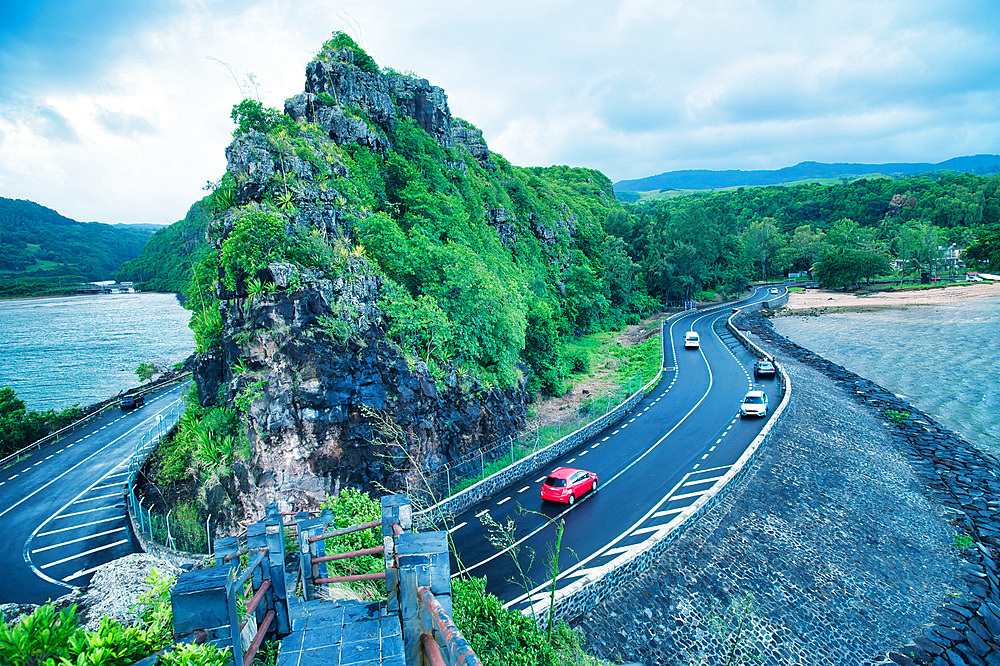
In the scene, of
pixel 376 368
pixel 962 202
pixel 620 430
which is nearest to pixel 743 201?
pixel 962 202

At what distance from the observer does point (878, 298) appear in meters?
84.5

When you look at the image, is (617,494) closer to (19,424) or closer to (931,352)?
(19,424)

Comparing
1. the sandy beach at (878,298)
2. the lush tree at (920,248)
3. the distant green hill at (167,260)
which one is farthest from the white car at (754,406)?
the lush tree at (920,248)

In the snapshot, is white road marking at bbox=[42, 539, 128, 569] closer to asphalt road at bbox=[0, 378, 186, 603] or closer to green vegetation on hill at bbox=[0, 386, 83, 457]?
asphalt road at bbox=[0, 378, 186, 603]

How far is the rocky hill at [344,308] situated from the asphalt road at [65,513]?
3983mm

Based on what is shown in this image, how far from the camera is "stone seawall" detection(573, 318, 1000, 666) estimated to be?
13773 millimetres

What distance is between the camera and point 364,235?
23.8 meters

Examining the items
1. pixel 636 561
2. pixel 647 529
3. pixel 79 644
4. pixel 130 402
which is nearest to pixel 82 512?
pixel 130 402

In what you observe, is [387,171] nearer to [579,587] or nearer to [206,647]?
[579,587]

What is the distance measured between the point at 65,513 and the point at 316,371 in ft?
38.1

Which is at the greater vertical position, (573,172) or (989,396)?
(573,172)

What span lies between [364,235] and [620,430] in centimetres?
1663

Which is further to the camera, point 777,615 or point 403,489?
point 403,489

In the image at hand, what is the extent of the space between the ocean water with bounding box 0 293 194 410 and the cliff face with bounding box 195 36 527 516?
32.3 m
